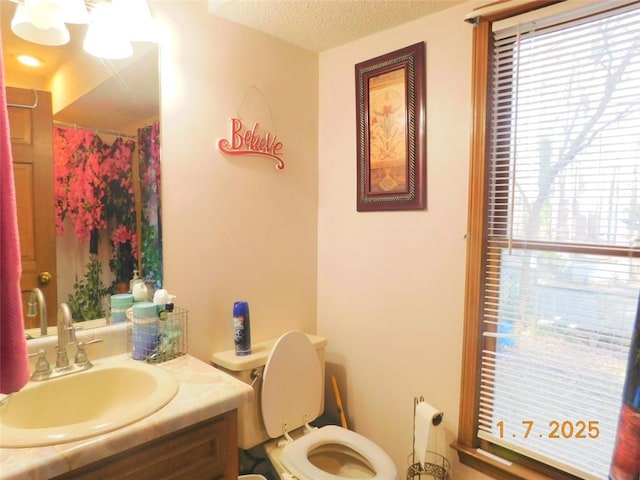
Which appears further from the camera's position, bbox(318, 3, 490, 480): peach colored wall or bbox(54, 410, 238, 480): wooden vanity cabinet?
bbox(318, 3, 490, 480): peach colored wall

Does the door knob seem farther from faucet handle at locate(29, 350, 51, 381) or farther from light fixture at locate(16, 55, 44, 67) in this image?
light fixture at locate(16, 55, 44, 67)

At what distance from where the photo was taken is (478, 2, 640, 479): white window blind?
3.92 feet

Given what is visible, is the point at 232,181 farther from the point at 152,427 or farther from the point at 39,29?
the point at 152,427

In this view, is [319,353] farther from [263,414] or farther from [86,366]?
[86,366]

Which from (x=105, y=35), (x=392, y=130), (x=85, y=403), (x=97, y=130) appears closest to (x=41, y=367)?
(x=85, y=403)

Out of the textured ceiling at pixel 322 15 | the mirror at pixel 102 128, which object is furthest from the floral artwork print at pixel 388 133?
the mirror at pixel 102 128

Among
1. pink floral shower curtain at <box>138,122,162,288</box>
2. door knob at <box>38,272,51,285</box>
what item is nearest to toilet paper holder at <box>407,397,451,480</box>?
pink floral shower curtain at <box>138,122,162,288</box>

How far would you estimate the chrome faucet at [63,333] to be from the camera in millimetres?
1191

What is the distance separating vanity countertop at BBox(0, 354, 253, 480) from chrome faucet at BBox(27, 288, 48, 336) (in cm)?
38

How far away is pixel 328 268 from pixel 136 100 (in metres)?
1.14

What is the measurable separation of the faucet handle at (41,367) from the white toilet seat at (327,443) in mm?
853

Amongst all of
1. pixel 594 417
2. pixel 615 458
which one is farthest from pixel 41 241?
pixel 594 417

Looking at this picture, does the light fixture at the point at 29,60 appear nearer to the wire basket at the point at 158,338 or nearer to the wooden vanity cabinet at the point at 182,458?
the wire basket at the point at 158,338

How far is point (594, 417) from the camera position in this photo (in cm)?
127
